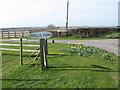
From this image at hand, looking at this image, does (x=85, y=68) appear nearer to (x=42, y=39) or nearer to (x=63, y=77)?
(x=63, y=77)

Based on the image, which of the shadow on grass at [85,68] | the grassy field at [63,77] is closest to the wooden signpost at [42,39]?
the grassy field at [63,77]

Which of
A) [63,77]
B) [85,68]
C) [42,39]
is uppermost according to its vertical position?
[42,39]

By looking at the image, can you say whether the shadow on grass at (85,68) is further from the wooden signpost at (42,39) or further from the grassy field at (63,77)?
the wooden signpost at (42,39)

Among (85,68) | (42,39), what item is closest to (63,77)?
(85,68)

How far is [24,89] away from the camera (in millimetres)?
4441

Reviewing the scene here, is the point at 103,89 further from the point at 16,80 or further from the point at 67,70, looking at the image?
the point at 16,80

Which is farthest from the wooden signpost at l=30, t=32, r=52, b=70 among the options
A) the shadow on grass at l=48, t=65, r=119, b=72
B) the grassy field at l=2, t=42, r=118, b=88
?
the shadow on grass at l=48, t=65, r=119, b=72

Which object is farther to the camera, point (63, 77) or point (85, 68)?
point (85, 68)

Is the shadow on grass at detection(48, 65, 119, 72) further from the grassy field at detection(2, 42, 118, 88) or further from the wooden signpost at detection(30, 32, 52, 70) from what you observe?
the wooden signpost at detection(30, 32, 52, 70)

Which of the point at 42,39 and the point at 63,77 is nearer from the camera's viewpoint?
the point at 63,77

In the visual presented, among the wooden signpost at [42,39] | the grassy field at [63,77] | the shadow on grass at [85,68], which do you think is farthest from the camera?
the shadow on grass at [85,68]

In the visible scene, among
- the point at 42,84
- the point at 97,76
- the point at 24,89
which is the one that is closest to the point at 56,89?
the point at 42,84

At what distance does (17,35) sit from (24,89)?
966 inches

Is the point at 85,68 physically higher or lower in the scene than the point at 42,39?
lower
